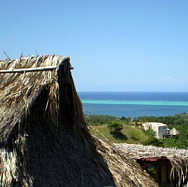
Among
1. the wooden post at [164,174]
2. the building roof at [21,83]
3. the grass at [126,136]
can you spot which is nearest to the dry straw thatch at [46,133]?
the building roof at [21,83]

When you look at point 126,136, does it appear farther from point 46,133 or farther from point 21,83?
point 21,83

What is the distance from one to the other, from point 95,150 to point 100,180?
617mm

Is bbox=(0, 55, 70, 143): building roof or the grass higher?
bbox=(0, 55, 70, 143): building roof

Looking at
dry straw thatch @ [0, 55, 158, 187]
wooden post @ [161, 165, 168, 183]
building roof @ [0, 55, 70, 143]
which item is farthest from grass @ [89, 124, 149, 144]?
building roof @ [0, 55, 70, 143]

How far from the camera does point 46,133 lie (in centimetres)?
444

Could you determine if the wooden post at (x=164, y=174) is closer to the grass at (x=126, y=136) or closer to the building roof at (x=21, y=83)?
the building roof at (x=21, y=83)

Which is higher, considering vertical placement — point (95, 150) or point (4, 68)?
point (4, 68)

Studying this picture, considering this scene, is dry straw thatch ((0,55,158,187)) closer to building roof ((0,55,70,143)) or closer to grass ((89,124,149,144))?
building roof ((0,55,70,143))

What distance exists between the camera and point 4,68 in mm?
4789

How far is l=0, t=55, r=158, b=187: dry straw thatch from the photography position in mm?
3594

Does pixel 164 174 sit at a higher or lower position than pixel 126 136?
higher

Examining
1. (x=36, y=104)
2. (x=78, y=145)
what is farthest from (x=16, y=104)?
(x=78, y=145)

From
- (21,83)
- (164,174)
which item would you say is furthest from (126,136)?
(21,83)

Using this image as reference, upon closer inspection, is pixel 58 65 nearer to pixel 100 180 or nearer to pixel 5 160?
pixel 5 160
